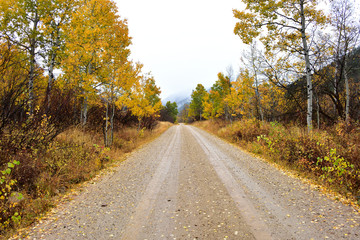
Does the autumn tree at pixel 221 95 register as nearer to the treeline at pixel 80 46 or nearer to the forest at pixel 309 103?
the forest at pixel 309 103

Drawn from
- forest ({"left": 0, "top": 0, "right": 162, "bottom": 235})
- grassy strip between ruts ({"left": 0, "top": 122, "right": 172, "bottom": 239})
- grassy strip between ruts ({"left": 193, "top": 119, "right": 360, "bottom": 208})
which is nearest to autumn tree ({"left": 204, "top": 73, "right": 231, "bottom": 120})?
forest ({"left": 0, "top": 0, "right": 162, "bottom": 235})

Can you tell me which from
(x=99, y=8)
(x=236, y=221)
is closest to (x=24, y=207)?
(x=236, y=221)

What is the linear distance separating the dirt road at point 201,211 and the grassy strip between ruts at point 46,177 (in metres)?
0.40

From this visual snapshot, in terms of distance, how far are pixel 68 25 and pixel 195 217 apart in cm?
1294

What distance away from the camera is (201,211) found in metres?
3.24

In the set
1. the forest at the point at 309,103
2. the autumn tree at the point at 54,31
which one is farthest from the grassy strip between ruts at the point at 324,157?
the autumn tree at the point at 54,31

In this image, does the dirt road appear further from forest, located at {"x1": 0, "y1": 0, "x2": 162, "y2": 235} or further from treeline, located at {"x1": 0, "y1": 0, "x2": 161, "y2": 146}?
treeline, located at {"x1": 0, "y1": 0, "x2": 161, "y2": 146}

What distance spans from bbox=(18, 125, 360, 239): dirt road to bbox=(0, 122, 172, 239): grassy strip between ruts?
0.40m

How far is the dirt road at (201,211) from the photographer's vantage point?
8.57 ft

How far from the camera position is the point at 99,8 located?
954 cm

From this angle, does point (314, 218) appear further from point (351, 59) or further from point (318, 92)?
point (351, 59)

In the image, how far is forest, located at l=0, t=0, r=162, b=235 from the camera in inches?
165

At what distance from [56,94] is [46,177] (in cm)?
356

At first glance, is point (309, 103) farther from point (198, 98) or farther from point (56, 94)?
point (198, 98)
